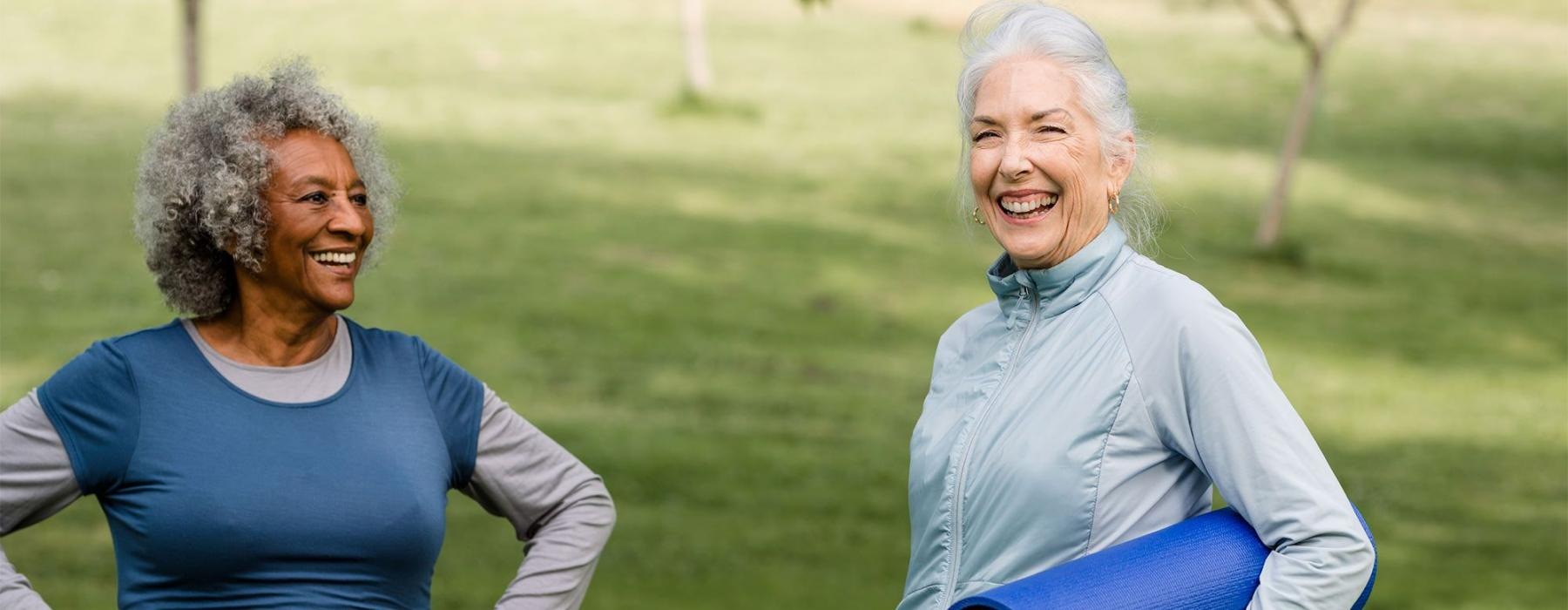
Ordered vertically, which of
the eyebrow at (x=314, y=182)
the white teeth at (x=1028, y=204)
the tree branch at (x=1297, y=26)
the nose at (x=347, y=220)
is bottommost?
the nose at (x=347, y=220)

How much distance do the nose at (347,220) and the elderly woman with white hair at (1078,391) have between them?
1045 mm

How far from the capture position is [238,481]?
3.02m

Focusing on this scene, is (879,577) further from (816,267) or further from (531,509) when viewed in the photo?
(816,267)

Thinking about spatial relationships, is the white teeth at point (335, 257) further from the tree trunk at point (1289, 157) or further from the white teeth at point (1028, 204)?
the tree trunk at point (1289, 157)

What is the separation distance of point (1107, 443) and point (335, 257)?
1406 millimetres

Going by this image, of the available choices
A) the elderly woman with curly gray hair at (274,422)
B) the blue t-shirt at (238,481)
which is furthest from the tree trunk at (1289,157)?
the blue t-shirt at (238,481)

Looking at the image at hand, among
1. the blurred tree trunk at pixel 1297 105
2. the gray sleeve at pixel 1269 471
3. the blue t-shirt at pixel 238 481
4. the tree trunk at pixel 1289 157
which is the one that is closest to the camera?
the gray sleeve at pixel 1269 471

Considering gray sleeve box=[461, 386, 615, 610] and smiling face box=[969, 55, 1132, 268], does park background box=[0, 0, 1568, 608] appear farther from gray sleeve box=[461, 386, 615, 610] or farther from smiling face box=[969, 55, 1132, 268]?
gray sleeve box=[461, 386, 615, 610]

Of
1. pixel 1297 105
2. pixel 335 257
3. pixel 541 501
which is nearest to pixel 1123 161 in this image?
pixel 541 501

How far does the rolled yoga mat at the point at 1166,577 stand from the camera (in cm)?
258

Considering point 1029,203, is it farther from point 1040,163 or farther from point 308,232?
point 308,232

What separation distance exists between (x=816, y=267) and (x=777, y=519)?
531 cm

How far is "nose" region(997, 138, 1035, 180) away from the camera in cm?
280

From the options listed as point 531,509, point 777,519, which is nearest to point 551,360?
point 777,519
